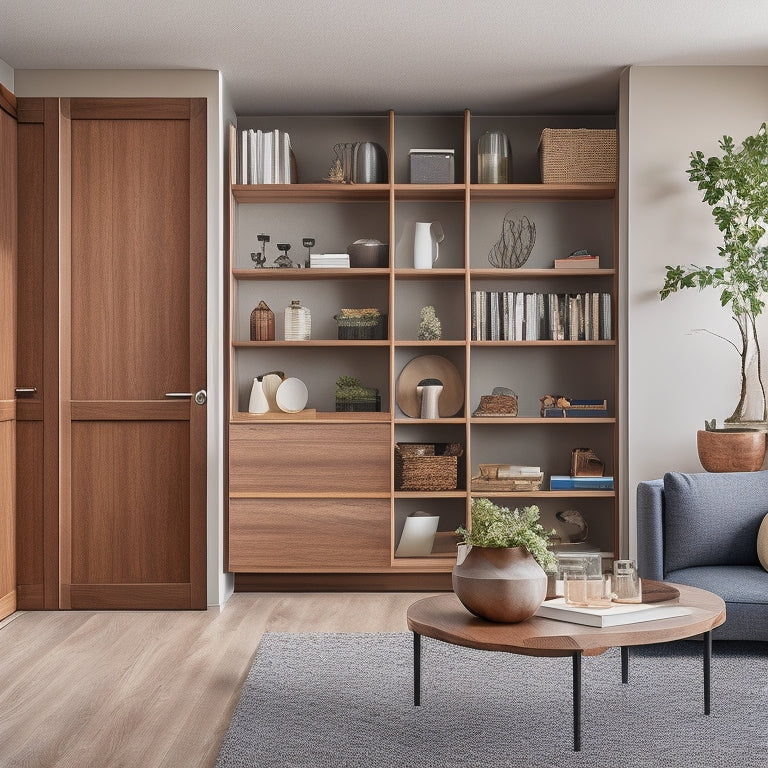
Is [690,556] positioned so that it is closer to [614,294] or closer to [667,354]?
[667,354]

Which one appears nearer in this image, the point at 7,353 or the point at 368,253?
the point at 7,353

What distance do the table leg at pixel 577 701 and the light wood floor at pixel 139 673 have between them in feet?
3.40

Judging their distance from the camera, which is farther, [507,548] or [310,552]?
[310,552]

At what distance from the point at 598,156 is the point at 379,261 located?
50.9 inches

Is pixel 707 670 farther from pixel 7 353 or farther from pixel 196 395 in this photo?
pixel 7 353

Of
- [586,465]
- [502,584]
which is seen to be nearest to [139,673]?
[502,584]

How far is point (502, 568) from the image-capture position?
8.79 ft

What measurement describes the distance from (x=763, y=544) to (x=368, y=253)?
2477 millimetres

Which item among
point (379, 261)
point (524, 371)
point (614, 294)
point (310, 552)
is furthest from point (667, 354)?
point (310, 552)

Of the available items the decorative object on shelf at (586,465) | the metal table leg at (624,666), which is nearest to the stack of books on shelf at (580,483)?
the decorative object on shelf at (586,465)

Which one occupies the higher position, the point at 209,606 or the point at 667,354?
the point at 667,354

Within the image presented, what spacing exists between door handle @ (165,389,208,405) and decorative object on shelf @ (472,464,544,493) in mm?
1472

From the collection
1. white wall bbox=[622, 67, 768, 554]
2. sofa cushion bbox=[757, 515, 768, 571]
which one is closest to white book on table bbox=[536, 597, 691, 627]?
sofa cushion bbox=[757, 515, 768, 571]

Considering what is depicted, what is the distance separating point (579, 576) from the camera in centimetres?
277
